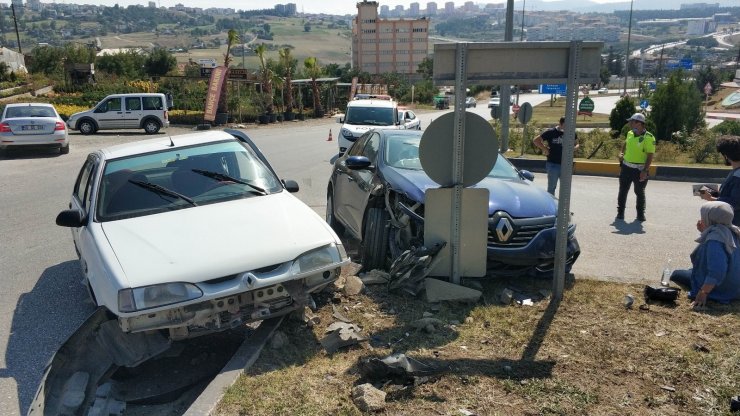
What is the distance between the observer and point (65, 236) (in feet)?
30.1

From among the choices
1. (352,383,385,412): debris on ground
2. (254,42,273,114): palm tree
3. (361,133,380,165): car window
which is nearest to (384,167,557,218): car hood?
(361,133,380,165): car window

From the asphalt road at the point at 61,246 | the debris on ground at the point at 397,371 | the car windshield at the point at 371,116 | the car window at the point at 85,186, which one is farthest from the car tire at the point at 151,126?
the debris on ground at the point at 397,371

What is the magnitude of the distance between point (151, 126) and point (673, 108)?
20827mm

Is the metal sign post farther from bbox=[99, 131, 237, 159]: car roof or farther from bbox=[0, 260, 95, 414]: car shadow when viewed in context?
bbox=[0, 260, 95, 414]: car shadow

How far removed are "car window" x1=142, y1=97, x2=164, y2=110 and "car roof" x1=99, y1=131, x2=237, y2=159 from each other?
22043 millimetres

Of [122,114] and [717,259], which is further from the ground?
[717,259]

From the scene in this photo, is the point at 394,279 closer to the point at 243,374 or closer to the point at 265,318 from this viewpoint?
the point at 265,318

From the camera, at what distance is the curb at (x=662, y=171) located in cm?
1463

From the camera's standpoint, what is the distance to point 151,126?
2767 cm

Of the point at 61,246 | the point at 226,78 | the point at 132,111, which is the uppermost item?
the point at 226,78

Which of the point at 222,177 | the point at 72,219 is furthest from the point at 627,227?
the point at 72,219

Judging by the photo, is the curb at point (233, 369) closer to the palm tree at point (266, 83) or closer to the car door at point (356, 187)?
the car door at point (356, 187)

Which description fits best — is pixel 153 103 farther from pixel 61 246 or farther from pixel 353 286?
pixel 353 286

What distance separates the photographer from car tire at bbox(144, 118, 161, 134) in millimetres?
27562
